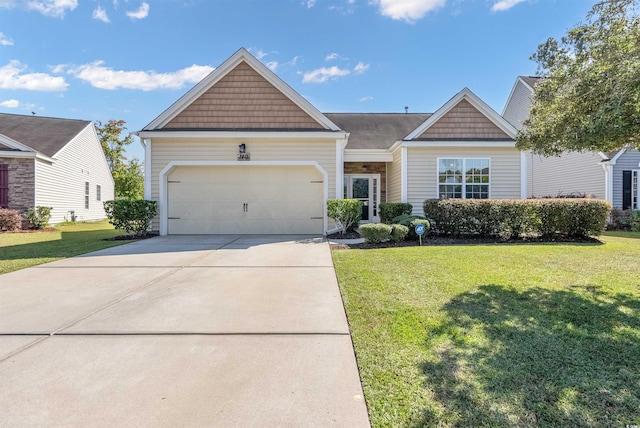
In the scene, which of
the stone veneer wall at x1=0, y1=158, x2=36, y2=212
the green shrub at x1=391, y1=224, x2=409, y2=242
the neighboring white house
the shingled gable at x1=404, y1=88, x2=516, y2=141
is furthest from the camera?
the stone veneer wall at x1=0, y1=158, x2=36, y2=212

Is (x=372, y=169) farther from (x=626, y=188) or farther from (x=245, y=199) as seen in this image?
(x=626, y=188)

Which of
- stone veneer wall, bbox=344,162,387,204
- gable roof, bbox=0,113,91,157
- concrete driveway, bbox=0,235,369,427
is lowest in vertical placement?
concrete driveway, bbox=0,235,369,427

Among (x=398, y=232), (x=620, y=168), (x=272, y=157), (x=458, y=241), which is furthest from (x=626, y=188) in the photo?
(x=272, y=157)

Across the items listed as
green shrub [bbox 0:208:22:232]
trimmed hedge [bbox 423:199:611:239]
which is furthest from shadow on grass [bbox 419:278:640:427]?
green shrub [bbox 0:208:22:232]

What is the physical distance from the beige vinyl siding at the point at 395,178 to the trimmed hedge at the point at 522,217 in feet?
8.88

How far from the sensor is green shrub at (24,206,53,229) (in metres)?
14.7

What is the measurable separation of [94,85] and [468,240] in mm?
27484

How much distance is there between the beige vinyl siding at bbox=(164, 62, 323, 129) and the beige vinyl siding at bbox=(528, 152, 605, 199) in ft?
34.8

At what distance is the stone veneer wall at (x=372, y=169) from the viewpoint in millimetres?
14656

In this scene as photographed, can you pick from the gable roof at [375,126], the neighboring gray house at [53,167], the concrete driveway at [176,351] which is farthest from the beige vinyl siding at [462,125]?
the neighboring gray house at [53,167]

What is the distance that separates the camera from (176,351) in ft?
9.37

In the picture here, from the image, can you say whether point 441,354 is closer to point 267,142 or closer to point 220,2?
point 267,142

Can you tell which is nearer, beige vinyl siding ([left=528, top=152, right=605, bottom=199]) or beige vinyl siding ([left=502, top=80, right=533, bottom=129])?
beige vinyl siding ([left=528, top=152, right=605, bottom=199])

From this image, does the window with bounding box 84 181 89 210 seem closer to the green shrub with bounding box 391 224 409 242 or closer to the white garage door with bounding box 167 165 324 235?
the white garage door with bounding box 167 165 324 235
